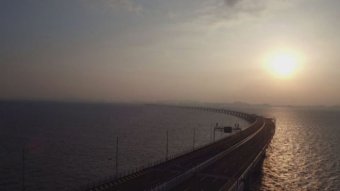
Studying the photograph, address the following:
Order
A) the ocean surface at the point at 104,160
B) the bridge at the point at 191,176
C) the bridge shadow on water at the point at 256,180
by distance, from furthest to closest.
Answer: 1. the ocean surface at the point at 104,160
2. the bridge shadow on water at the point at 256,180
3. the bridge at the point at 191,176

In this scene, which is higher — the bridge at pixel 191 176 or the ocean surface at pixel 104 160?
the bridge at pixel 191 176

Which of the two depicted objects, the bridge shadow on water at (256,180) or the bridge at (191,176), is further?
the bridge shadow on water at (256,180)

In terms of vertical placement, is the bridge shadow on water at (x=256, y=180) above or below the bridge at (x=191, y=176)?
below

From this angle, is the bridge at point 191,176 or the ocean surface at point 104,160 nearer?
the bridge at point 191,176

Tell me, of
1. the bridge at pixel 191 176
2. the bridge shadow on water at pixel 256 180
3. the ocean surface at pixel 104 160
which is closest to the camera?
the bridge at pixel 191 176

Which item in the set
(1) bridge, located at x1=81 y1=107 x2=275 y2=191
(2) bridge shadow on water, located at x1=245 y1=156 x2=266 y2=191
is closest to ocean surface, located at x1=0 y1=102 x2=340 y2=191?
(2) bridge shadow on water, located at x1=245 y1=156 x2=266 y2=191

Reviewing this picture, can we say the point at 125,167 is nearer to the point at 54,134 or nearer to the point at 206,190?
the point at 206,190

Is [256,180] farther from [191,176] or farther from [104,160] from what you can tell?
[104,160]

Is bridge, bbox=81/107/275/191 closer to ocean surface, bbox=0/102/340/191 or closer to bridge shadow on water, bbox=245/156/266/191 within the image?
bridge shadow on water, bbox=245/156/266/191

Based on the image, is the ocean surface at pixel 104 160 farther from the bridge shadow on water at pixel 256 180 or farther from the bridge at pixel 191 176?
the bridge at pixel 191 176

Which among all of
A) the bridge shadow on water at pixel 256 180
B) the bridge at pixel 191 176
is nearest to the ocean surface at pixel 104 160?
the bridge shadow on water at pixel 256 180

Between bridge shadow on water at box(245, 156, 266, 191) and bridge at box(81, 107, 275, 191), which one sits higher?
bridge at box(81, 107, 275, 191)

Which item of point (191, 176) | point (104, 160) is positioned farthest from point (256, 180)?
point (104, 160)
